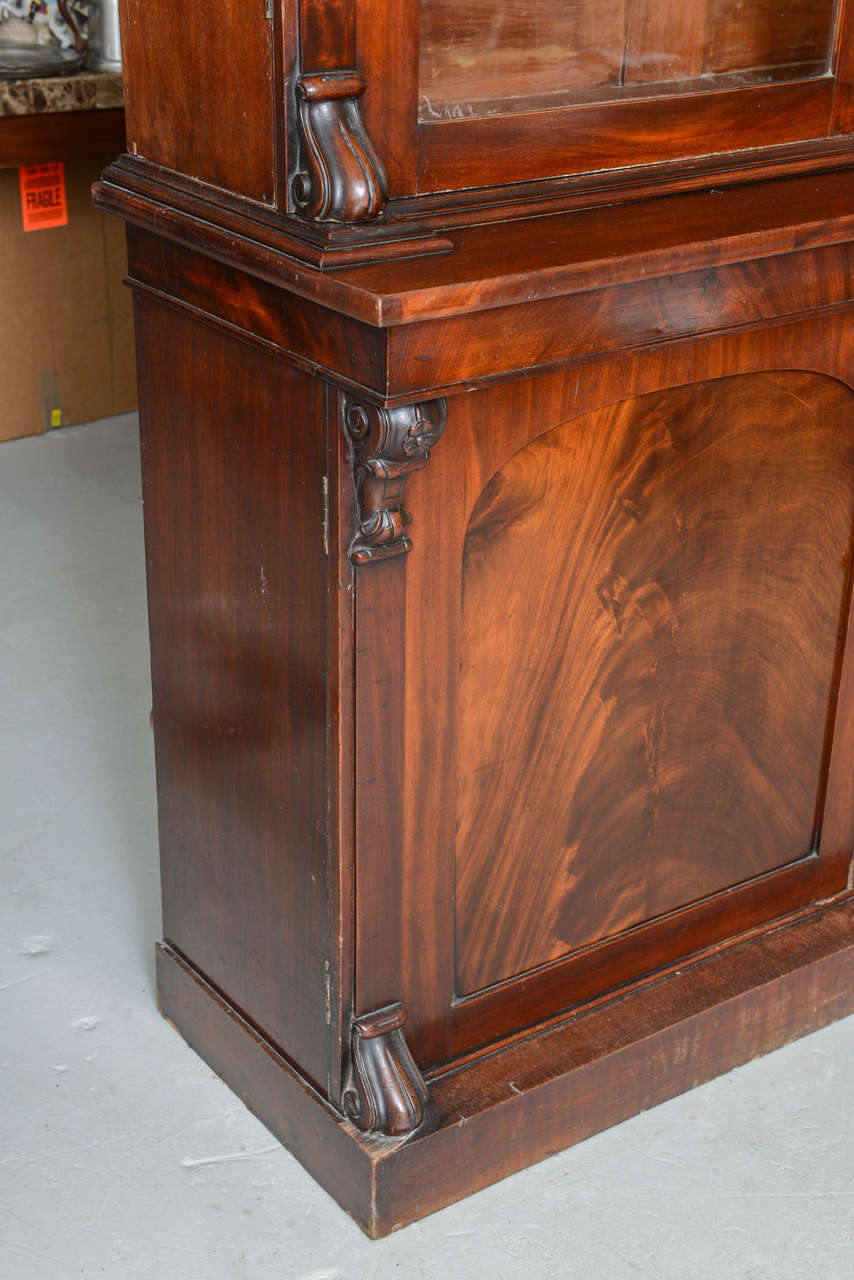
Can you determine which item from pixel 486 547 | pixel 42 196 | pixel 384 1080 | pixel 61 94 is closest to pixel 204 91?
pixel 486 547

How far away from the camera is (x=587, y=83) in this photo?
5.13ft

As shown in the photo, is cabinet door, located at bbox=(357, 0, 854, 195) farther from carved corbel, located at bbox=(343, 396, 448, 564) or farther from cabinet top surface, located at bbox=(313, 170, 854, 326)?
carved corbel, located at bbox=(343, 396, 448, 564)

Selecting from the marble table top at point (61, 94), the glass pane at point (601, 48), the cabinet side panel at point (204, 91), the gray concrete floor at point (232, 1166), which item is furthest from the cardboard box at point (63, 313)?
the glass pane at point (601, 48)

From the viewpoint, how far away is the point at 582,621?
5.59ft

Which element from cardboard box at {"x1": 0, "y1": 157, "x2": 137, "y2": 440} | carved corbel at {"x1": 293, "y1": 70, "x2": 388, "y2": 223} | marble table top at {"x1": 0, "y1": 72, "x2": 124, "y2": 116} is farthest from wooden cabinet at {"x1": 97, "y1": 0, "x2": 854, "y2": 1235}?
cardboard box at {"x1": 0, "y1": 157, "x2": 137, "y2": 440}

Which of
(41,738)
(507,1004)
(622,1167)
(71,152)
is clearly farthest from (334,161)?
(71,152)

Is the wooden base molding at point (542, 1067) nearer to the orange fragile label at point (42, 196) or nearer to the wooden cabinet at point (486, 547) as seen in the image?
the wooden cabinet at point (486, 547)

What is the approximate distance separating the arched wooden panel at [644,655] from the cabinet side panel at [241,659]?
175mm

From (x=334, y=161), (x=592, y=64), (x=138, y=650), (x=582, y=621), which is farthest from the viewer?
(x=138, y=650)

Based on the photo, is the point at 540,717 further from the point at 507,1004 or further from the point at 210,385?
the point at 210,385

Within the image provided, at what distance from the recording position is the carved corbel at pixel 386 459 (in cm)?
138

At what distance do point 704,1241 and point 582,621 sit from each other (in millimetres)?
722

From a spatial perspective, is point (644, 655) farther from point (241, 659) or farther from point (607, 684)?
point (241, 659)

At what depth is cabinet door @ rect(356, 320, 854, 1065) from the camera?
1.57 metres
